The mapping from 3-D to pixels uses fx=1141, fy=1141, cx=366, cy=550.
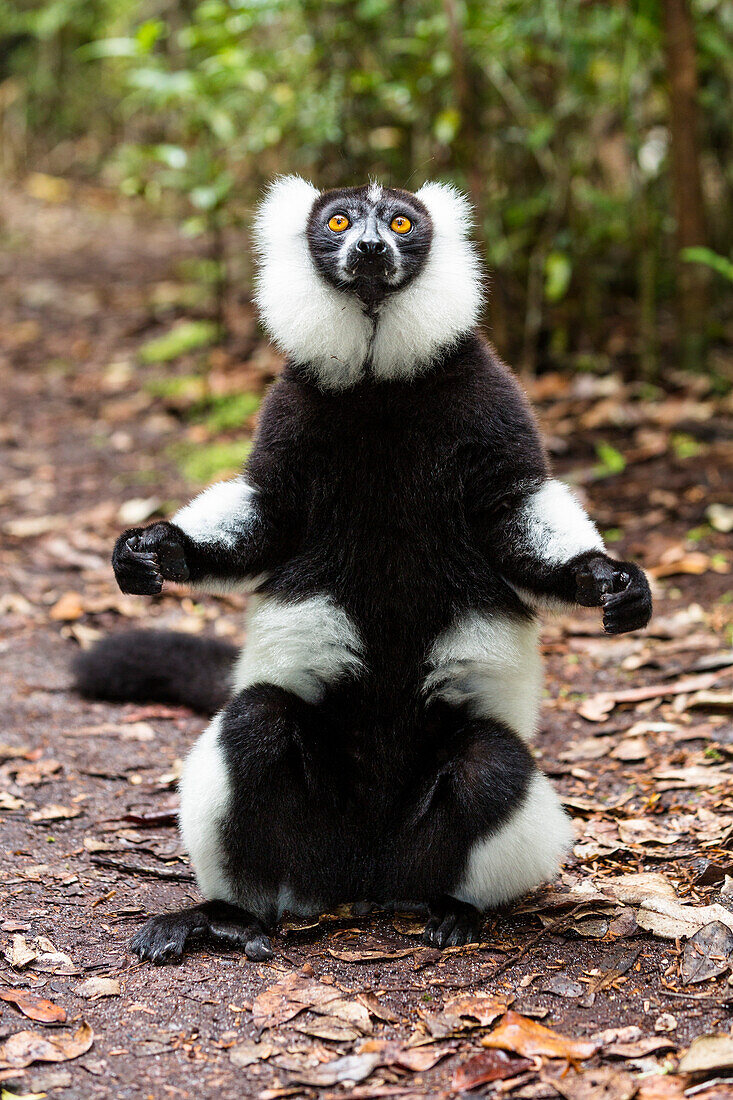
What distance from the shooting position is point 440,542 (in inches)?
139

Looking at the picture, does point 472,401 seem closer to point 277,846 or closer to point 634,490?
point 277,846

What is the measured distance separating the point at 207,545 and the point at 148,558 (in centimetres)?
19

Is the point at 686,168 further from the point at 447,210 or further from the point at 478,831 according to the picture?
the point at 478,831

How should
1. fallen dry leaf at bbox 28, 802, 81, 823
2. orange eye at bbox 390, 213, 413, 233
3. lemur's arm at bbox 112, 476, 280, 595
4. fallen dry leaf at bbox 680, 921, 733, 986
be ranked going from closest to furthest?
fallen dry leaf at bbox 680, 921, 733, 986
lemur's arm at bbox 112, 476, 280, 595
orange eye at bbox 390, 213, 413, 233
fallen dry leaf at bbox 28, 802, 81, 823

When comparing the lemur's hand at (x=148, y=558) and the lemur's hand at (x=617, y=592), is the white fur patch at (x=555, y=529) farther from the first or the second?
the lemur's hand at (x=148, y=558)

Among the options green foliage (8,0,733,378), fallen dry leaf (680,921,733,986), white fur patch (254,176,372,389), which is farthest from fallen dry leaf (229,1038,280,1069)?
green foliage (8,0,733,378)

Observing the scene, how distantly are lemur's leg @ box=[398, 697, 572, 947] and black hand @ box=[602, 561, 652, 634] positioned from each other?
21.0 inches

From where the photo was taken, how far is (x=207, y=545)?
3518 mm

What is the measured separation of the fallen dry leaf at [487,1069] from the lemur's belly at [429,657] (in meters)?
1.11

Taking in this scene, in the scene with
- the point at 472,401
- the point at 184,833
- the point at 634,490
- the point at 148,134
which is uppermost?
the point at 148,134

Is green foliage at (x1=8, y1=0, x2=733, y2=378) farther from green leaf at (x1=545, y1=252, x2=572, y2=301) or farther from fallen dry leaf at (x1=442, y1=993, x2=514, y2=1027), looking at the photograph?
A: fallen dry leaf at (x1=442, y1=993, x2=514, y2=1027)

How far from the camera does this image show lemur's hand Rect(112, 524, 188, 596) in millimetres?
3432

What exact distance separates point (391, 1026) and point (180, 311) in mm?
8984

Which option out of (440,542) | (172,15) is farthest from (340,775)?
(172,15)
